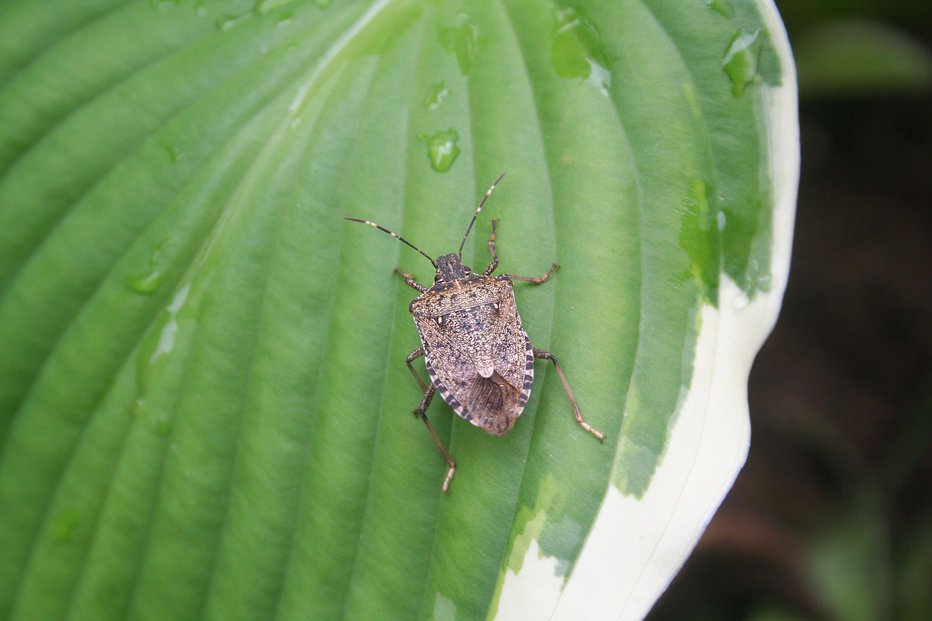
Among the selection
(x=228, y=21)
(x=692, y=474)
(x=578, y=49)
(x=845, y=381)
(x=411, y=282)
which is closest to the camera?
(x=692, y=474)

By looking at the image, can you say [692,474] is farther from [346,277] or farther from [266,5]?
[266,5]

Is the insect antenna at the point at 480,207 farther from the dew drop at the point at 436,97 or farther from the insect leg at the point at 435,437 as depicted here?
the insect leg at the point at 435,437

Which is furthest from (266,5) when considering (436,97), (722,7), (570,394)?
(570,394)

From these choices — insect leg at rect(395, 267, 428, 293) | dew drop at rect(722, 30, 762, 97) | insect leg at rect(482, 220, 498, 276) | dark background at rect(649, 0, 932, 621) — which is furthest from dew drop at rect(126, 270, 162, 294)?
dark background at rect(649, 0, 932, 621)

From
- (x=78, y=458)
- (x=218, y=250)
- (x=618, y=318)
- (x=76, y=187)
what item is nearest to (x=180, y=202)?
(x=218, y=250)

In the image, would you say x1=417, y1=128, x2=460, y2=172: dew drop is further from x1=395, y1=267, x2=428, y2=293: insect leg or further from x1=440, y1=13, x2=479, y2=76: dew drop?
x1=395, y1=267, x2=428, y2=293: insect leg
